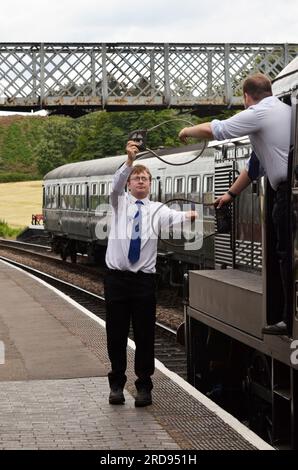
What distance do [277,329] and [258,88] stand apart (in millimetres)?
1418

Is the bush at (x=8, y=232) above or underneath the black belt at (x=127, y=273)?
underneath

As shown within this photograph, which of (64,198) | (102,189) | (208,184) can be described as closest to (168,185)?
(208,184)

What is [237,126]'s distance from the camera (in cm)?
668

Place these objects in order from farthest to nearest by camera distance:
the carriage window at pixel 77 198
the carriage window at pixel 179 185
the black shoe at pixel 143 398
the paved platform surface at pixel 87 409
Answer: the carriage window at pixel 77 198, the carriage window at pixel 179 185, the black shoe at pixel 143 398, the paved platform surface at pixel 87 409

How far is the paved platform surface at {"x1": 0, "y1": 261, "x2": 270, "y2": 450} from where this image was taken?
7406 millimetres

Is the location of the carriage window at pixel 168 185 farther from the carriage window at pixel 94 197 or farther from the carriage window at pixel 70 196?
the carriage window at pixel 70 196

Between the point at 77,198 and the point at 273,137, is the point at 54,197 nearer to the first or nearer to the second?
the point at 77,198

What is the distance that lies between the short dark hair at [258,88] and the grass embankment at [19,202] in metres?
59.7

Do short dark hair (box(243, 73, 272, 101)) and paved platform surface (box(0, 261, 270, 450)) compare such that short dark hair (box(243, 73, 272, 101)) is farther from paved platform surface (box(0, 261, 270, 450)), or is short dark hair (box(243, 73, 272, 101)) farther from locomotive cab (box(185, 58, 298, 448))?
paved platform surface (box(0, 261, 270, 450))

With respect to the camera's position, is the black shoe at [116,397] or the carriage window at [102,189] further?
the carriage window at [102,189]

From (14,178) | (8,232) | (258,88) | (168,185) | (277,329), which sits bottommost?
(8,232)

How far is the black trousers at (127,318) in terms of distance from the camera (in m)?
8.71

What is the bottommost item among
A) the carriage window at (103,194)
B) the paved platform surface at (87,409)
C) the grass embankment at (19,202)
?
the grass embankment at (19,202)

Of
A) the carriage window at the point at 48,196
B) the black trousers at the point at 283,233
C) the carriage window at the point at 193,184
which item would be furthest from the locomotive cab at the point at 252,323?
the carriage window at the point at 48,196
